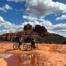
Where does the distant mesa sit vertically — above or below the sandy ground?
above

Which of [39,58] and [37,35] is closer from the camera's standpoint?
[39,58]

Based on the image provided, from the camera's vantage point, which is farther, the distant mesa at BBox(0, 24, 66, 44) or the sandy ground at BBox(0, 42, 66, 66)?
the distant mesa at BBox(0, 24, 66, 44)

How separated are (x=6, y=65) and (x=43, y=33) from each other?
174ft

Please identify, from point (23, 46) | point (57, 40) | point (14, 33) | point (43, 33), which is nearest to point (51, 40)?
point (57, 40)

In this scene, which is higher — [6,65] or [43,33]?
[43,33]

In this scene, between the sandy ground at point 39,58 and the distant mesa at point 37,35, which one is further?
the distant mesa at point 37,35

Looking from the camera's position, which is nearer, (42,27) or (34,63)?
(34,63)

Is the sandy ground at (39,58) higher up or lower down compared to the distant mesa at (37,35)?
lower down

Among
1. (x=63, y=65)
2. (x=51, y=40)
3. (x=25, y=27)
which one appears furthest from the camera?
(x=25, y=27)

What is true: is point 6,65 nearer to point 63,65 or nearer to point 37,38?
point 63,65

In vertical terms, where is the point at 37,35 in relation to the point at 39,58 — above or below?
above

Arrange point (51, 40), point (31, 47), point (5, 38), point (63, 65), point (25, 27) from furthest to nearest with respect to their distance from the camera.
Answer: point (25, 27)
point (5, 38)
point (51, 40)
point (31, 47)
point (63, 65)

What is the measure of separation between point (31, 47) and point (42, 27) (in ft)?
139

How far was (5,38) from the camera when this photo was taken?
224 ft
